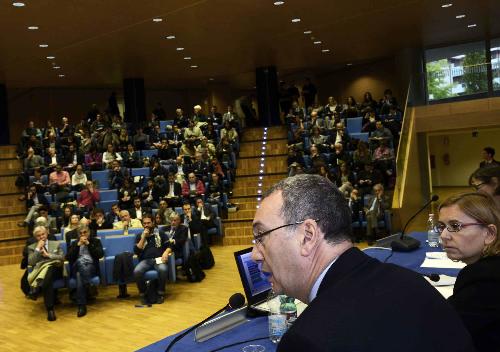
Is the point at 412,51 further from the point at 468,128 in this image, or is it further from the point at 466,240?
the point at 466,240

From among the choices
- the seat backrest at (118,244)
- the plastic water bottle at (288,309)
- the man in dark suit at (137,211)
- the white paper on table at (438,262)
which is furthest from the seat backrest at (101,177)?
the plastic water bottle at (288,309)

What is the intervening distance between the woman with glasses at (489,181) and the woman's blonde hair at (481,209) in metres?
1.10

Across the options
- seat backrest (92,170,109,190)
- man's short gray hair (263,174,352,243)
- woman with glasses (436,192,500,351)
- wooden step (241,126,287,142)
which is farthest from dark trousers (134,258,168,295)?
wooden step (241,126,287,142)

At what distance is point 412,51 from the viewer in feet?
53.2

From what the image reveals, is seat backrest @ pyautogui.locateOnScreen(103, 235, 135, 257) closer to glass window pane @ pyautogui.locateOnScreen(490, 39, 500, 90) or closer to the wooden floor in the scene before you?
the wooden floor

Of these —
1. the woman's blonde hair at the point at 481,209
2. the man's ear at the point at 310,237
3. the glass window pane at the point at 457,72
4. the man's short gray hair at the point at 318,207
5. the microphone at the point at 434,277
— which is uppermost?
the glass window pane at the point at 457,72

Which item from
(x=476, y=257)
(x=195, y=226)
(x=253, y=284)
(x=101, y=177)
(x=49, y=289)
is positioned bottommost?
(x=49, y=289)

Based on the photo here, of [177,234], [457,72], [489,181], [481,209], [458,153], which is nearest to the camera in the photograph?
[481,209]

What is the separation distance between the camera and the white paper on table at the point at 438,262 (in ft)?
11.7

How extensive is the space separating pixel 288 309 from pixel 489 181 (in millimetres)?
1820

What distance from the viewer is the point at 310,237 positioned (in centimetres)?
129

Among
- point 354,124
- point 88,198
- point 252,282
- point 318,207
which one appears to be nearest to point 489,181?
point 252,282

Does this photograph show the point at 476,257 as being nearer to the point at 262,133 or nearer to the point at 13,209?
the point at 13,209

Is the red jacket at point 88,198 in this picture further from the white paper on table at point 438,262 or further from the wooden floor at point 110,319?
the white paper on table at point 438,262
